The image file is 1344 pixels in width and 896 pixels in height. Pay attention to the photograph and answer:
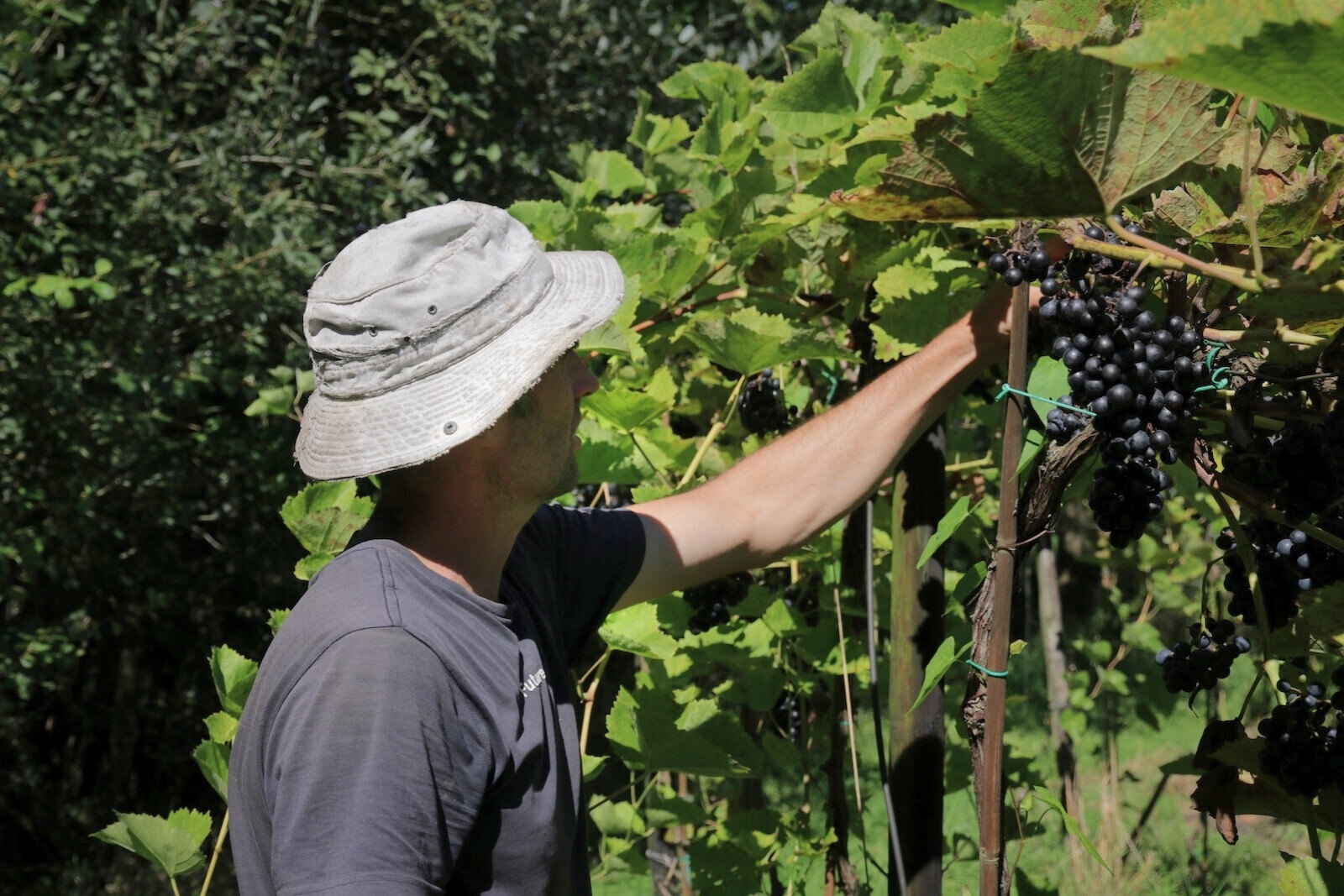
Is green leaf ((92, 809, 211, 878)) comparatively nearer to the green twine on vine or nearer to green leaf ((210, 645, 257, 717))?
green leaf ((210, 645, 257, 717))

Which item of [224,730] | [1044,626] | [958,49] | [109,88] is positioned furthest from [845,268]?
[109,88]

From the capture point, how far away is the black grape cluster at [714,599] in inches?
78.3

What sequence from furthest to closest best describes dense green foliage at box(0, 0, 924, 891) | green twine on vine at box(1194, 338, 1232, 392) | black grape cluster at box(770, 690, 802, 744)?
dense green foliage at box(0, 0, 924, 891), black grape cluster at box(770, 690, 802, 744), green twine on vine at box(1194, 338, 1232, 392)

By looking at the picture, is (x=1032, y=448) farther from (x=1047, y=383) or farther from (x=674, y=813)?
(x=674, y=813)

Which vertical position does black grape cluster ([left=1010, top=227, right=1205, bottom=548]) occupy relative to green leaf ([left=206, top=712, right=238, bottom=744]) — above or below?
above

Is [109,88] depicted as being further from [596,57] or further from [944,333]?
[944,333]

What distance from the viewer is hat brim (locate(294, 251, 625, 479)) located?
4.37 ft

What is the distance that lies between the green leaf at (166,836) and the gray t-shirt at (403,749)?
281mm

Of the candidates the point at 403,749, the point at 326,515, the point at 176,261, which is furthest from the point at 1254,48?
the point at 176,261

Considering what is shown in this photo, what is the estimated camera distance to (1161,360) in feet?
3.44

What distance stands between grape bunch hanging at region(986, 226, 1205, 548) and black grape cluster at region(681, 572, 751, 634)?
2.97 feet

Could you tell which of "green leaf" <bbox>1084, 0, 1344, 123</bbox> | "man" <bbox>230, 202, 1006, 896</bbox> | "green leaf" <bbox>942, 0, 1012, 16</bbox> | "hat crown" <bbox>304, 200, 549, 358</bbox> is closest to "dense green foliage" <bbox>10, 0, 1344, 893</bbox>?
"green leaf" <bbox>1084, 0, 1344, 123</bbox>

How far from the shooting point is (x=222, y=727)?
5.33ft

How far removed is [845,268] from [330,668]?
Result: 96 centimetres
